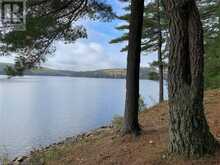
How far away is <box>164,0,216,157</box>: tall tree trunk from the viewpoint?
16.9 ft

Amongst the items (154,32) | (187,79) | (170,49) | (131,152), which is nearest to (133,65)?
(131,152)

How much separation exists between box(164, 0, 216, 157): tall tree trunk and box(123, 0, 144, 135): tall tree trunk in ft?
6.48

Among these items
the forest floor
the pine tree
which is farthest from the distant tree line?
the pine tree

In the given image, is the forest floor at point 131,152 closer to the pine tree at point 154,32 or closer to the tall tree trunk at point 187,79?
the tall tree trunk at point 187,79

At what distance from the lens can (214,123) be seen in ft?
25.2

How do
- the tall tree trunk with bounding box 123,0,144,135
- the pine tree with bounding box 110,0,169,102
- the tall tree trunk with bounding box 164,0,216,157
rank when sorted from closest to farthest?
1. the tall tree trunk with bounding box 164,0,216,157
2. the tall tree trunk with bounding box 123,0,144,135
3. the pine tree with bounding box 110,0,169,102

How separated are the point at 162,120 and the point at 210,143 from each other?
3.96 m

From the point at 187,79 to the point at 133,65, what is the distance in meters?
2.25

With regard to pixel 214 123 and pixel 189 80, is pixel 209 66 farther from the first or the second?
pixel 189 80

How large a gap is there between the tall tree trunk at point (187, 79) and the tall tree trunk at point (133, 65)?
1.97 m

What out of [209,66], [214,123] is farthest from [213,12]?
[214,123]

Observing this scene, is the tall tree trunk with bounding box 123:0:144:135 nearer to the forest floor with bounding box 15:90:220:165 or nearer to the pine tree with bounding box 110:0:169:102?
the forest floor with bounding box 15:90:220:165

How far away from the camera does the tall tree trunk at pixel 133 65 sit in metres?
7.31

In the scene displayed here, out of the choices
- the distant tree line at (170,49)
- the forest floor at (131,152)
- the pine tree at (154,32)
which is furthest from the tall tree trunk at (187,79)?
the pine tree at (154,32)
